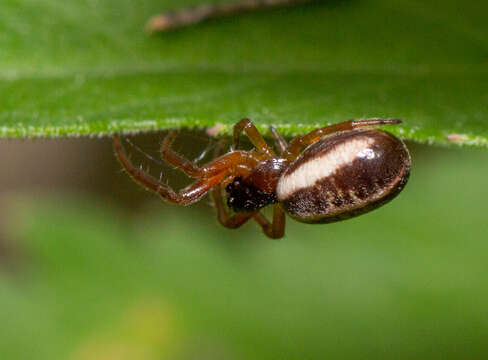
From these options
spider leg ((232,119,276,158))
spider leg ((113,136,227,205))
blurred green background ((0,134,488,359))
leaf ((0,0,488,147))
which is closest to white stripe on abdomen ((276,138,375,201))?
leaf ((0,0,488,147))

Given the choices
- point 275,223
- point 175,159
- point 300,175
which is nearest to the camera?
point 300,175

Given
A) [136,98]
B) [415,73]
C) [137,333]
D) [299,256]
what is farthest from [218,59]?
[137,333]

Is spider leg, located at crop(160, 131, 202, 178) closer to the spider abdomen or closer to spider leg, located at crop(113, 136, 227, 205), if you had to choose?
spider leg, located at crop(113, 136, 227, 205)

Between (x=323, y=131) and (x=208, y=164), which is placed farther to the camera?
(x=208, y=164)

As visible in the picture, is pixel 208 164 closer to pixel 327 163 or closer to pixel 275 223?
pixel 275 223

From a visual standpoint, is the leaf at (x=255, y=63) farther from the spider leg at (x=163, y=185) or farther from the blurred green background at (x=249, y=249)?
the spider leg at (x=163, y=185)

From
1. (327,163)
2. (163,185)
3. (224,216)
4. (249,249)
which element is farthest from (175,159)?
(249,249)

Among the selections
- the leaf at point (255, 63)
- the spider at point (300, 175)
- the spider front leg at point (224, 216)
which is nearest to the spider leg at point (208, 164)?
the spider at point (300, 175)
